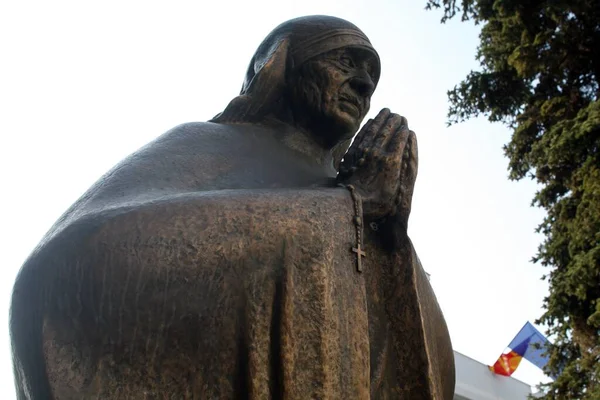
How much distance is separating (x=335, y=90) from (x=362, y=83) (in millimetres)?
129

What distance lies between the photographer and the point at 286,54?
9.07ft

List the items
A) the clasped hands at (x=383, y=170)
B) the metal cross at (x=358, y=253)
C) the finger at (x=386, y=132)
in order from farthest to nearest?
the finger at (x=386, y=132)
the clasped hands at (x=383, y=170)
the metal cross at (x=358, y=253)

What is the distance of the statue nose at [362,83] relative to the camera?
2723mm

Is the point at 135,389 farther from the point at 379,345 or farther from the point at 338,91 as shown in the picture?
the point at 338,91

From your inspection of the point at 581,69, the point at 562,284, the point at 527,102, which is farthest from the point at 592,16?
the point at 562,284

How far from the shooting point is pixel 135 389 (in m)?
1.79

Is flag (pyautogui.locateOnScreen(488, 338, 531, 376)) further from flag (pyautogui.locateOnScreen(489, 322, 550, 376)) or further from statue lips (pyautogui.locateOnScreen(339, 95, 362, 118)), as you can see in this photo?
statue lips (pyautogui.locateOnScreen(339, 95, 362, 118))

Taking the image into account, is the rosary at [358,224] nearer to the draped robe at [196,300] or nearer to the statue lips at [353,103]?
the draped robe at [196,300]

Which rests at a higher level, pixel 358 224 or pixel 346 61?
pixel 346 61

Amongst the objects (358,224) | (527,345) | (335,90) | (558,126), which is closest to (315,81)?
(335,90)

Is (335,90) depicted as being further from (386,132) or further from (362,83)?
(386,132)

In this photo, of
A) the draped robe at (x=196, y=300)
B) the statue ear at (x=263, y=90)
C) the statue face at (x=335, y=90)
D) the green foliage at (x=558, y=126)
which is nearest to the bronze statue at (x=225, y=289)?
the draped robe at (x=196, y=300)

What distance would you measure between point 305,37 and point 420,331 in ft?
4.27

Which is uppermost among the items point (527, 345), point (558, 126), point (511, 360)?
point (558, 126)
